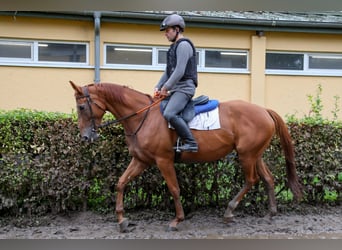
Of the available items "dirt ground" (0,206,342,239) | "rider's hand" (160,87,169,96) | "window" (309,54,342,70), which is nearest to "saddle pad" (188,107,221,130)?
"rider's hand" (160,87,169,96)

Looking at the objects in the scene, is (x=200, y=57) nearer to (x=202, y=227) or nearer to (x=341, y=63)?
(x=341, y=63)

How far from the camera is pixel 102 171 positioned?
17.5 feet

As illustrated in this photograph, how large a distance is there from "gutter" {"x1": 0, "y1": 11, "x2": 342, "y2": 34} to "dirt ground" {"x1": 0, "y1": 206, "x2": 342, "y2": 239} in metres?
5.20

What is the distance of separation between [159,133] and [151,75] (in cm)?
501

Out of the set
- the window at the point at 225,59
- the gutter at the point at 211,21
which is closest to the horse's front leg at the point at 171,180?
the gutter at the point at 211,21

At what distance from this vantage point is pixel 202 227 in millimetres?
5105

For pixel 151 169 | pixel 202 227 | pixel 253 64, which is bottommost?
pixel 202 227

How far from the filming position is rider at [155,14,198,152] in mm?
4625

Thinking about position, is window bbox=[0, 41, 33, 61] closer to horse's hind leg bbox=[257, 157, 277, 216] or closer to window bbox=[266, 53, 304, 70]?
window bbox=[266, 53, 304, 70]

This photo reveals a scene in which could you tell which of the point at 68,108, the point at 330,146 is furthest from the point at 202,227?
the point at 68,108

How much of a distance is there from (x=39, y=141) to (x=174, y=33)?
2.27 meters

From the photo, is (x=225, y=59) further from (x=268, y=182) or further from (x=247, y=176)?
(x=247, y=176)

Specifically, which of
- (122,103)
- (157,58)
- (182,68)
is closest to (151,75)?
(157,58)

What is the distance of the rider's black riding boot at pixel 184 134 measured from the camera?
4.60 meters
